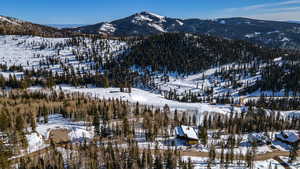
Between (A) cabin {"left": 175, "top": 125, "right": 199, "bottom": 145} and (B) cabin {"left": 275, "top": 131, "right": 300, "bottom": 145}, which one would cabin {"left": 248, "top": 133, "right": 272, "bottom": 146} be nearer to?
(B) cabin {"left": 275, "top": 131, "right": 300, "bottom": 145}

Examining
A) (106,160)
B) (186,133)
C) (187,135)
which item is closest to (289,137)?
(187,135)

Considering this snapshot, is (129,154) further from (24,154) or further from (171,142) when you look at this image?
(24,154)

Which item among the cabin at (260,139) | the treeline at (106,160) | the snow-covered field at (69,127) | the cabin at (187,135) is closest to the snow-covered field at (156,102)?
the cabin at (260,139)

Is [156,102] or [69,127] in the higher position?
[69,127]

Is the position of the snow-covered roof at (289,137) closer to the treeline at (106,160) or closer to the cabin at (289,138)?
the cabin at (289,138)

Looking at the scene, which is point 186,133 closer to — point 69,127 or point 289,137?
point 289,137

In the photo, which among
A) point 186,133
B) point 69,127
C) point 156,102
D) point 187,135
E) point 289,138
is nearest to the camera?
point 187,135

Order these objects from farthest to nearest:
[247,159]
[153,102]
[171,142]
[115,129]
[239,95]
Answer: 1. [239,95]
2. [153,102]
3. [115,129]
4. [171,142]
5. [247,159]

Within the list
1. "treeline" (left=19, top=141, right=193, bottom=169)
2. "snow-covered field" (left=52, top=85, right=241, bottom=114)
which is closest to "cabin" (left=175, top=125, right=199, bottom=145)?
"treeline" (left=19, top=141, right=193, bottom=169)

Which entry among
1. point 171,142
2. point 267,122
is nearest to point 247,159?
point 171,142
